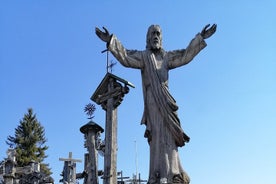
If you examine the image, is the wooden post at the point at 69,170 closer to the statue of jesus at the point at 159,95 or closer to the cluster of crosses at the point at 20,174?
the cluster of crosses at the point at 20,174

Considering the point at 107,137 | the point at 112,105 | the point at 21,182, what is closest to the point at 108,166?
the point at 107,137

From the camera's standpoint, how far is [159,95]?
302 inches

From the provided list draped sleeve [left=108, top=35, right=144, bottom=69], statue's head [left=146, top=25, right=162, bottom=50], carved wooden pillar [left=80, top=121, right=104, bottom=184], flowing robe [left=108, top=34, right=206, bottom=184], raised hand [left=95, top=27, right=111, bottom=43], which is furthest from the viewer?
carved wooden pillar [left=80, top=121, right=104, bottom=184]

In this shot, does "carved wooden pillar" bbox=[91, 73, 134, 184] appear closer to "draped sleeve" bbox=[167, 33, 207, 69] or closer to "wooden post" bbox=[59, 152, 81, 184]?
"wooden post" bbox=[59, 152, 81, 184]

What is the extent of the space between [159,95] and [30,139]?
35.2 metres

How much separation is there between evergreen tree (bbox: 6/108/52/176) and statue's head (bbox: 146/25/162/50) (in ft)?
105

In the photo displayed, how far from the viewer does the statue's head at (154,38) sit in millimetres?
8195

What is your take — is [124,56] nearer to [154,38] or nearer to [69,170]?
[154,38]

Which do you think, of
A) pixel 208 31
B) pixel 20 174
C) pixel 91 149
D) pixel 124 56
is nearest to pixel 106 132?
pixel 91 149

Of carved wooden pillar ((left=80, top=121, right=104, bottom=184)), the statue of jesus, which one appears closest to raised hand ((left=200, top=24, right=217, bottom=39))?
the statue of jesus

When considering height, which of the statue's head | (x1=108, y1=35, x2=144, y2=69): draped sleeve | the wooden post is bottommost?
the wooden post

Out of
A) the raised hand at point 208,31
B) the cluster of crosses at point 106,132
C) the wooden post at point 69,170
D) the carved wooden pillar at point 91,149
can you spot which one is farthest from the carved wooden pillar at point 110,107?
the raised hand at point 208,31

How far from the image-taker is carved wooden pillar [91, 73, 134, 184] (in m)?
11.7

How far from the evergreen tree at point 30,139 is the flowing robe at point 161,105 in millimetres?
31917
